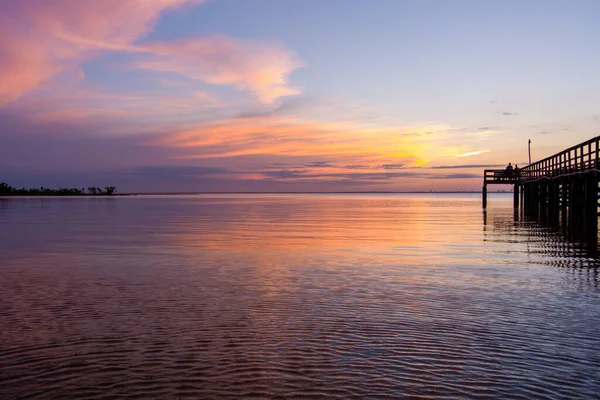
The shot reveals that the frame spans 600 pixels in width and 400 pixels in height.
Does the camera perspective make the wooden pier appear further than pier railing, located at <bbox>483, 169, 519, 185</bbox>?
No

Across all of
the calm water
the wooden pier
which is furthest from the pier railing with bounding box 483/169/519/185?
the calm water

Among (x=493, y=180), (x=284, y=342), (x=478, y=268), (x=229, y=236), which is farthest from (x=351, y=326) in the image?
Result: (x=493, y=180)

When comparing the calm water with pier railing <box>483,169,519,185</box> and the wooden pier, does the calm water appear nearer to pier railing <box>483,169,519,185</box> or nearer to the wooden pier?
the wooden pier

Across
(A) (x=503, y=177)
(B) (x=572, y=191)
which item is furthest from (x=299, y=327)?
(A) (x=503, y=177)

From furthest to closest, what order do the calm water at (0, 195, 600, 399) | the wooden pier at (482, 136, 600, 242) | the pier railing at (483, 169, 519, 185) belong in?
the pier railing at (483, 169, 519, 185) → the wooden pier at (482, 136, 600, 242) → the calm water at (0, 195, 600, 399)

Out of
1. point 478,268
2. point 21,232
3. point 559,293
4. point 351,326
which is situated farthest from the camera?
point 21,232

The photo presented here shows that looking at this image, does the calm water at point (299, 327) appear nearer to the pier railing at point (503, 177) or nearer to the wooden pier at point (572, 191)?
the wooden pier at point (572, 191)

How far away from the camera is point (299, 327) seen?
350 inches

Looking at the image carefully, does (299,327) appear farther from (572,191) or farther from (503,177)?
(503,177)

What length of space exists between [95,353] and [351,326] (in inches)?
Result: 160

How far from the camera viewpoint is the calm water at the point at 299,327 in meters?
6.35

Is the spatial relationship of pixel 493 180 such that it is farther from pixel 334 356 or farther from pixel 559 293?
pixel 334 356

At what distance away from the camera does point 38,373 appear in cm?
672

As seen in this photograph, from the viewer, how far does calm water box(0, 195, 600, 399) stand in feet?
20.8
